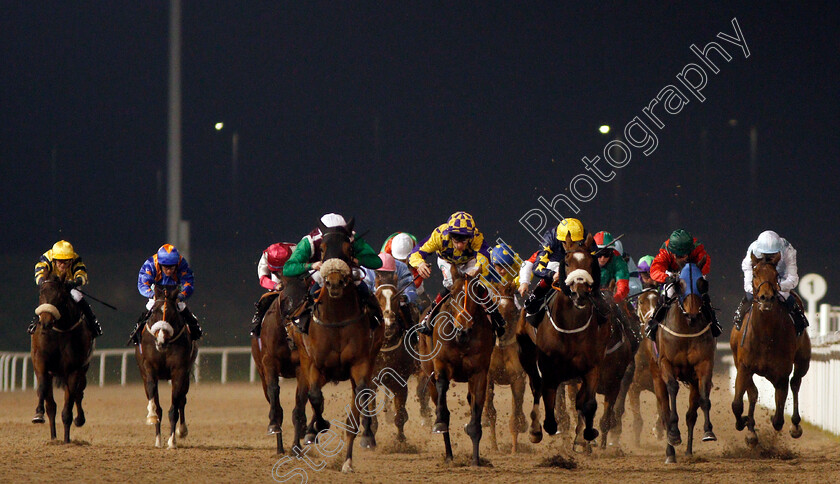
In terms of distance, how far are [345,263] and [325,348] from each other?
0.71 meters

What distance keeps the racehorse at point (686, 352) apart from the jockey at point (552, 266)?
683mm

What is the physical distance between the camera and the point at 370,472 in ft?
27.1

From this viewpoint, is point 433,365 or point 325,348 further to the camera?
point 433,365

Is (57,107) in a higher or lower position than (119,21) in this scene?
lower

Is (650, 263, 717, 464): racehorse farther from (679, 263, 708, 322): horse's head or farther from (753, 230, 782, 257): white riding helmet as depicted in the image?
(753, 230, 782, 257): white riding helmet

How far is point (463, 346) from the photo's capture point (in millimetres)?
8414

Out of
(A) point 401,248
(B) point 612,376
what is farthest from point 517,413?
(A) point 401,248

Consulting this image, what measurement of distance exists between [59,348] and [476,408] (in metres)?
4.21

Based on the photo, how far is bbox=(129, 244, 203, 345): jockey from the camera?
10.2m

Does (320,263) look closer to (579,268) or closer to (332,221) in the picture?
(332,221)

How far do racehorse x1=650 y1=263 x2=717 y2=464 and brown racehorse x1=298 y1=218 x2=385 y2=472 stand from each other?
2.62 meters

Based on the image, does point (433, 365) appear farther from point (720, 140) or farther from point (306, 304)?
point (720, 140)

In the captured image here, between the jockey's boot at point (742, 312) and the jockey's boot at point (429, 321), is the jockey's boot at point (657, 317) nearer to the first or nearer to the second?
the jockey's boot at point (742, 312)

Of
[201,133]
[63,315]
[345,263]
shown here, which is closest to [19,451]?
[63,315]
